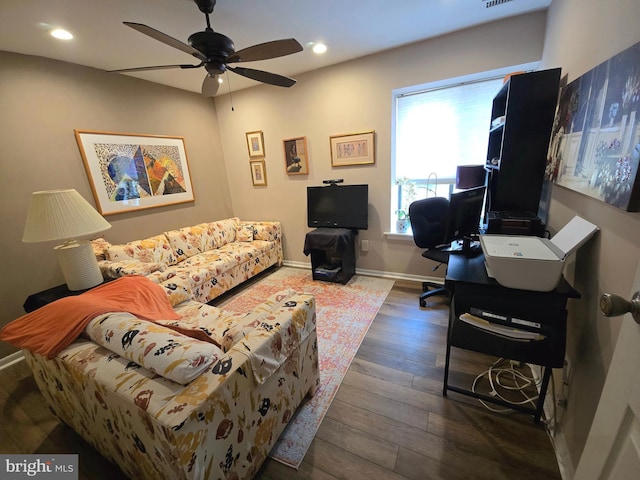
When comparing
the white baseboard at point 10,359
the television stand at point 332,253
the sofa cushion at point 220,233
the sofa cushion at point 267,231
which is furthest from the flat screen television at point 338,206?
the white baseboard at point 10,359

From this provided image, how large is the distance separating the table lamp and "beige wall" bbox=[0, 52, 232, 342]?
2.47 ft

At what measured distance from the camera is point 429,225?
2.62 m

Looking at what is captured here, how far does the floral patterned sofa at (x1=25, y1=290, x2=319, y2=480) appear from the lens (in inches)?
33.3

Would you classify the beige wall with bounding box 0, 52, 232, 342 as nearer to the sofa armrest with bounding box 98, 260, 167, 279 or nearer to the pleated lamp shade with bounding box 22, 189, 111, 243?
the sofa armrest with bounding box 98, 260, 167, 279

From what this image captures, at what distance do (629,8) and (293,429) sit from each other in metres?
2.43

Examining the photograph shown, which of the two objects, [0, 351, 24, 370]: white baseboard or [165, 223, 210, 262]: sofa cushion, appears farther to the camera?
[165, 223, 210, 262]: sofa cushion

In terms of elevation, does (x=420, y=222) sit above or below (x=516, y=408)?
above

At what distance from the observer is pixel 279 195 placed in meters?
3.74

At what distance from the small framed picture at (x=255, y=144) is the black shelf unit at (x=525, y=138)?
9.23 ft

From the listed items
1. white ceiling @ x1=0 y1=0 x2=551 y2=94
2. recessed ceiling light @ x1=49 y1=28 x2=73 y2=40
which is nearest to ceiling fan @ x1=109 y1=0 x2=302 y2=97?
white ceiling @ x1=0 y1=0 x2=551 y2=94

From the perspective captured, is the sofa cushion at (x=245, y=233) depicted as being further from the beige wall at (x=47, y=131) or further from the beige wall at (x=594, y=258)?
the beige wall at (x=594, y=258)

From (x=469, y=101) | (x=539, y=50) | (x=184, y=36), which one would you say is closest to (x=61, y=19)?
(x=184, y=36)

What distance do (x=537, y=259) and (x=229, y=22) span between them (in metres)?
2.63

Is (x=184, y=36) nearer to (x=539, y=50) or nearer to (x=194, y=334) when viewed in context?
(x=194, y=334)
